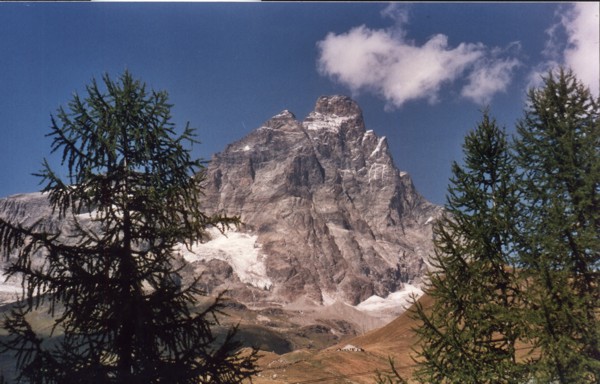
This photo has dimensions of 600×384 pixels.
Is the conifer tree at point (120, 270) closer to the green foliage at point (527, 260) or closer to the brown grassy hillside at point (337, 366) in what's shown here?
the green foliage at point (527, 260)

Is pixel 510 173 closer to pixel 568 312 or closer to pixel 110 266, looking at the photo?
pixel 568 312

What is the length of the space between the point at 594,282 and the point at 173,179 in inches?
403

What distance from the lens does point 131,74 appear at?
879 centimetres

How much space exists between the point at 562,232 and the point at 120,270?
32.5 ft

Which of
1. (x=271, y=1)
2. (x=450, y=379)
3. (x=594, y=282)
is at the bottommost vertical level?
(x=450, y=379)

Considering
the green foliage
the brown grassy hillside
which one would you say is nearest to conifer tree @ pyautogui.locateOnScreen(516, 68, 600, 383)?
the green foliage

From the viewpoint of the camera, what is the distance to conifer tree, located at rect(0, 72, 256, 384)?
6.96 m

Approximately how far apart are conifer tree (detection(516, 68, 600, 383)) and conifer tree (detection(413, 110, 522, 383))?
1.84 ft

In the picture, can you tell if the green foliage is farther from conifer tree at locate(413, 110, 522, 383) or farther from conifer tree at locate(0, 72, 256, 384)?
conifer tree at locate(0, 72, 256, 384)

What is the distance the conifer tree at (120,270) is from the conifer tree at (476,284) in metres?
4.78

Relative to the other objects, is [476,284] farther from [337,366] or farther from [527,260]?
[337,366]

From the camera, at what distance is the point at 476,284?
34.7 feet

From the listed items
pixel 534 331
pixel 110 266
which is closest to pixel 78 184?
pixel 110 266

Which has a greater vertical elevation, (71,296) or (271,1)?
(271,1)
